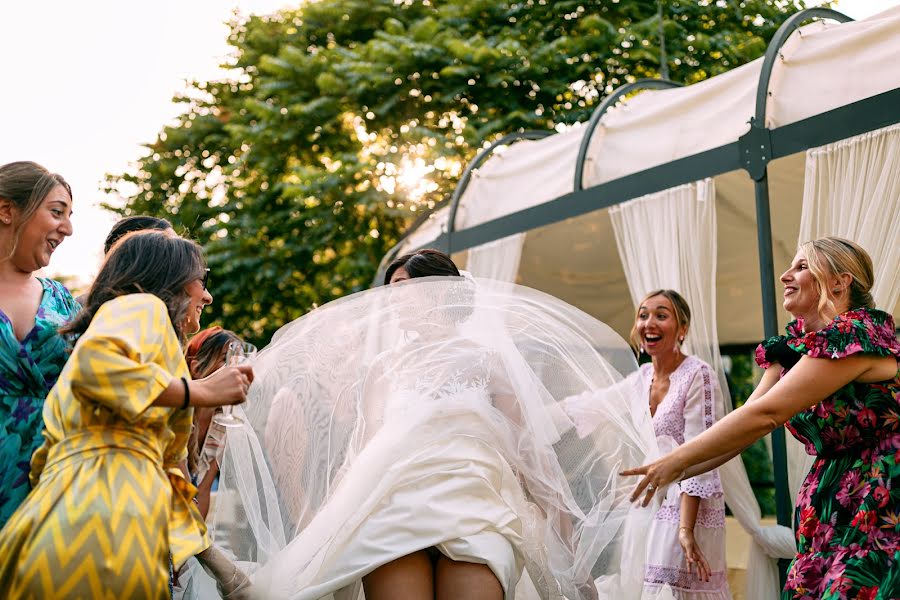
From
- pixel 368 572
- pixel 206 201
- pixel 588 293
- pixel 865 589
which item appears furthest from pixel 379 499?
pixel 206 201

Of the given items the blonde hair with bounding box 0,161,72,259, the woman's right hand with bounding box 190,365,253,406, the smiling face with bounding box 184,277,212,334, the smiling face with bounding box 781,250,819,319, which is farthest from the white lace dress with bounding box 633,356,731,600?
the blonde hair with bounding box 0,161,72,259

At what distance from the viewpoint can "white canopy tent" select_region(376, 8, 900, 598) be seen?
441 centimetres

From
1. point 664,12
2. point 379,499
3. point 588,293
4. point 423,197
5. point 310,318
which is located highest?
point 664,12

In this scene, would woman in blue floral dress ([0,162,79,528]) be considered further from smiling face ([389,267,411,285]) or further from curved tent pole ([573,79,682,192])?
curved tent pole ([573,79,682,192])

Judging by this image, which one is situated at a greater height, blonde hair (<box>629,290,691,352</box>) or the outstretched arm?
blonde hair (<box>629,290,691,352</box>)

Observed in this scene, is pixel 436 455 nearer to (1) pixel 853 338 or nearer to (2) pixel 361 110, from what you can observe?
(1) pixel 853 338

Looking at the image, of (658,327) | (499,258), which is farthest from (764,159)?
(499,258)

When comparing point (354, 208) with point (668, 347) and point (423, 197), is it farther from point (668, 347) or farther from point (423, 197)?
point (668, 347)

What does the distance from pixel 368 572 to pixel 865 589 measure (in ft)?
4.56

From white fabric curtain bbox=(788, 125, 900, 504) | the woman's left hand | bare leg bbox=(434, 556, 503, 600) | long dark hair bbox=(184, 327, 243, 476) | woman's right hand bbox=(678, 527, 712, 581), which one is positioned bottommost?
bare leg bbox=(434, 556, 503, 600)

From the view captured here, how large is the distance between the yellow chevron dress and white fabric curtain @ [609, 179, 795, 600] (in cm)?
332

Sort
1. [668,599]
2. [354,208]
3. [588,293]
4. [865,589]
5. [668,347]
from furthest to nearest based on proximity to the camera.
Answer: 1. [354,208]
2. [588,293]
3. [668,347]
4. [668,599]
5. [865,589]

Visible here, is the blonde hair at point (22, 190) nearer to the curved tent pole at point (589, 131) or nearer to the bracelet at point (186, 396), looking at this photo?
the bracelet at point (186, 396)

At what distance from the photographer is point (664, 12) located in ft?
38.0
